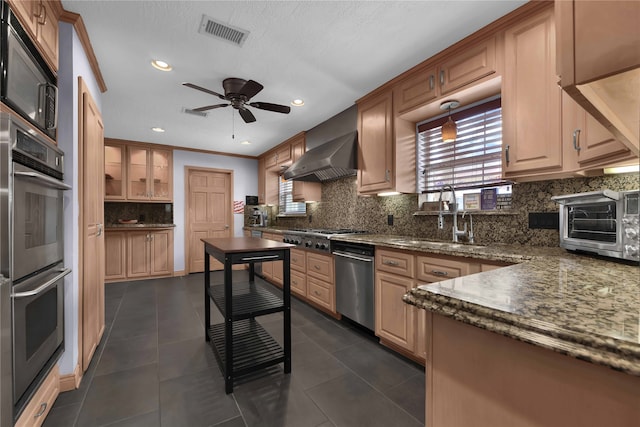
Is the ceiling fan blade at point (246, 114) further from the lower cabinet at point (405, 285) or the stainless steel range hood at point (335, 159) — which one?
the lower cabinet at point (405, 285)

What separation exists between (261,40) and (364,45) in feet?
2.68

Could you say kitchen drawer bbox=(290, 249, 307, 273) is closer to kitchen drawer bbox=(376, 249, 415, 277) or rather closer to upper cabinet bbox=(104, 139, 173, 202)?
kitchen drawer bbox=(376, 249, 415, 277)

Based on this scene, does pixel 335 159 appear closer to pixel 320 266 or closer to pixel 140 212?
pixel 320 266

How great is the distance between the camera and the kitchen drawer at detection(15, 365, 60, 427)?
1359mm

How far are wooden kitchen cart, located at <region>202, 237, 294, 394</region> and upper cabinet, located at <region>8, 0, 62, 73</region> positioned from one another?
5.05 feet

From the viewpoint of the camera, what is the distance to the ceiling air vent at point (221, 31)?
6.48 ft

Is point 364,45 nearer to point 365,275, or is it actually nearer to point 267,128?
point 365,275

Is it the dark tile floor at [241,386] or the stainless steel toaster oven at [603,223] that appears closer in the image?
the stainless steel toaster oven at [603,223]

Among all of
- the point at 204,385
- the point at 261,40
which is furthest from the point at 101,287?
the point at 261,40

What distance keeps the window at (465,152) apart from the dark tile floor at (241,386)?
166cm

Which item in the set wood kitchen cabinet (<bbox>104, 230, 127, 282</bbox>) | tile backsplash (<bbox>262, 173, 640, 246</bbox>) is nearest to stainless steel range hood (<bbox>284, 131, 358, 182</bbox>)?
tile backsplash (<bbox>262, 173, 640, 246</bbox>)

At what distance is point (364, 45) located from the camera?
220cm

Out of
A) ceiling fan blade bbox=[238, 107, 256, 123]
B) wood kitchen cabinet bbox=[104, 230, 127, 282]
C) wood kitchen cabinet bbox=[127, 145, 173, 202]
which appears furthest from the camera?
wood kitchen cabinet bbox=[127, 145, 173, 202]

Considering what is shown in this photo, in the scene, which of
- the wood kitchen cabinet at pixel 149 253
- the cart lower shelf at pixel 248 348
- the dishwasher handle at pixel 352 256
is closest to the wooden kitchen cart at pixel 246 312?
the cart lower shelf at pixel 248 348
